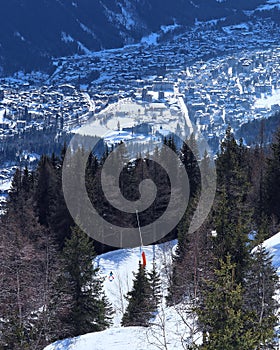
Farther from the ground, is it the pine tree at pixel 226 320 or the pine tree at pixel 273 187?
the pine tree at pixel 273 187

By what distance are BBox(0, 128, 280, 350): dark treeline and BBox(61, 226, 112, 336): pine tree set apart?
0.04 m

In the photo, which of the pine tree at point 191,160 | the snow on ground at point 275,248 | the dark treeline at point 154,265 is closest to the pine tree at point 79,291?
the dark treeline at point 154,265

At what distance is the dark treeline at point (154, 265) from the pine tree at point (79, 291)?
0.14ft

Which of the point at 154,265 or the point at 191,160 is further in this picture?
the point at 191,160

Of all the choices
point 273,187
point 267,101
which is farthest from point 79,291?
point 267,101

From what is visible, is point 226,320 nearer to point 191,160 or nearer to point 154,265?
point 154,265

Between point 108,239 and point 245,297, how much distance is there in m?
26.0

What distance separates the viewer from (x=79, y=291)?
23672 millimetres

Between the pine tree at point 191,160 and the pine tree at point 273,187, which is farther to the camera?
the pine tree at point 191,160

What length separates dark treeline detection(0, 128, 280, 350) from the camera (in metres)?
13.2

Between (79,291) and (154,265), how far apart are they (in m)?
5.20

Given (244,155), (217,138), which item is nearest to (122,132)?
(217,138)

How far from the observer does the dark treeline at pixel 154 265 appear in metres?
13.2

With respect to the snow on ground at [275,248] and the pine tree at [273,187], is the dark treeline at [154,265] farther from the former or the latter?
the snow on ground at [275,248]
